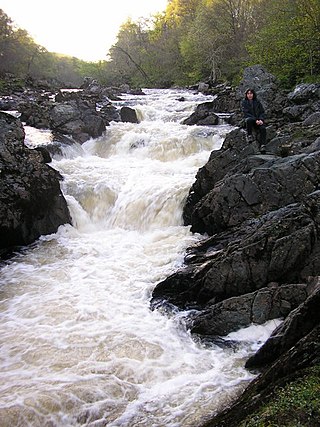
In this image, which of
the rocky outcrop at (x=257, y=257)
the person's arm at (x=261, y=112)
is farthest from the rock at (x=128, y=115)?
the person's arm at (x=261, y=112)

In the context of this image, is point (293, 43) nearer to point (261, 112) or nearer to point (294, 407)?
point (261, 112)

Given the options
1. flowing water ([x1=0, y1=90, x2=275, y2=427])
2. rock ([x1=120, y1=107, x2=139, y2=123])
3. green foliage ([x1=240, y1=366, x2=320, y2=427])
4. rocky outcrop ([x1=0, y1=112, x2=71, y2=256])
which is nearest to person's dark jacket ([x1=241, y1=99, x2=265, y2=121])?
flowing water ([x1=0, y1=90, x2=275, y2=427])

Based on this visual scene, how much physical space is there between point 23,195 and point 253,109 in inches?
283

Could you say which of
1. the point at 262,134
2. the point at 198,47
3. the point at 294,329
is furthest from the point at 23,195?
the point at 198,47

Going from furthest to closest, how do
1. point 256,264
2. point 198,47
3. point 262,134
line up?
1. point 198,47
2. point 262,134
3. point 256,264

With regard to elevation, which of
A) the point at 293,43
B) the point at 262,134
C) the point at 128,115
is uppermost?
the point at 293,43

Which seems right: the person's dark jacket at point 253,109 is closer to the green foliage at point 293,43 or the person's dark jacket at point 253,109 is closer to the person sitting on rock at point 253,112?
the person sitting on rock at point 253,112

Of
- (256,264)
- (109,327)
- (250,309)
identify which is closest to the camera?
(250,309)

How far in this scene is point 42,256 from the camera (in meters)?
9.98

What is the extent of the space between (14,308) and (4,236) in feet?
10.6

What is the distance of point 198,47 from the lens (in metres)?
36.3

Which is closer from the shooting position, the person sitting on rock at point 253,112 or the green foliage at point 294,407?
the green foliage at point 294,407

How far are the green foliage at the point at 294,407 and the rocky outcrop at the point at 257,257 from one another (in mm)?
225

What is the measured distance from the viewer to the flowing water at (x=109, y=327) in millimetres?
4867
